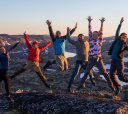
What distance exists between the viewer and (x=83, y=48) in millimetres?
5453

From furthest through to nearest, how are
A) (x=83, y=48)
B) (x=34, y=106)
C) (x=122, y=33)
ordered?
(x=83, y=48)
(x=122, y=33)
(x=34, y=106)

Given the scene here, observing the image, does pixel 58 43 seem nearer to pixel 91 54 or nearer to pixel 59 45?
pixel 59 45

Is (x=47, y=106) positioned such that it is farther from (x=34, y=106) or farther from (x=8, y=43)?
(x=8, y=43)

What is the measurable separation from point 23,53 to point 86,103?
9813cm

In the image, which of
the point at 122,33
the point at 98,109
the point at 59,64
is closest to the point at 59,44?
the point at 59,64

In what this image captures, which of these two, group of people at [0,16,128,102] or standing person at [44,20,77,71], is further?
standing person at [44,20,77,71]

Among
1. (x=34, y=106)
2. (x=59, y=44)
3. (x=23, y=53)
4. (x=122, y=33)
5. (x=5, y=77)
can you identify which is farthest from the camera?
(x=23, y=53)

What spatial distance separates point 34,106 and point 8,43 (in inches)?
4219

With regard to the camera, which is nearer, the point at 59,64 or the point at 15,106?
the point at 15,106

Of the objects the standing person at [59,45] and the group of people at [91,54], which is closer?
the group of people at [91,54]

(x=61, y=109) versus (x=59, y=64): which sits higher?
(x=59, y=64)

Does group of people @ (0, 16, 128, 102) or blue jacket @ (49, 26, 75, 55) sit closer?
group of people @ (0, 16, 128, 102)

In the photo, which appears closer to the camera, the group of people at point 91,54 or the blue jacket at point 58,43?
the group of people at point 91,54

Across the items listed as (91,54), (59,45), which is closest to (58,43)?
(59,45)
